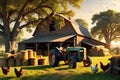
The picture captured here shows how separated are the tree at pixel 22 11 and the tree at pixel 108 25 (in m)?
31.3

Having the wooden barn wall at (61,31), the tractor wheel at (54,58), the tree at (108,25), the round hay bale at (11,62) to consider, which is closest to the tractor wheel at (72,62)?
the tractor wheel at (54,58)

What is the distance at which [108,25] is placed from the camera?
233 feet

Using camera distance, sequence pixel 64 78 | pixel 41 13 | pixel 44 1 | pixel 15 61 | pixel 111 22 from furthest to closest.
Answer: pixel 111 22, pixel 41 13, pixel 44 1, pixel 15 61, pixel 64 78

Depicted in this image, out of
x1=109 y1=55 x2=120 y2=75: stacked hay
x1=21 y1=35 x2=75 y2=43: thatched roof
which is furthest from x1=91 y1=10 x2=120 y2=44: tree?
x1=109 y1=55 x2=120 y2=75: stacked hay

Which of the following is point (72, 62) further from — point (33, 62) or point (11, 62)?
point (11, 62)

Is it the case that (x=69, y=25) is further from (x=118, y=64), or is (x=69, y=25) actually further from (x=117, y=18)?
(x=117, y=18)

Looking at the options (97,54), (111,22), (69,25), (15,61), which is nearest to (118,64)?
(15,61)

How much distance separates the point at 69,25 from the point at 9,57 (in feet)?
68.1

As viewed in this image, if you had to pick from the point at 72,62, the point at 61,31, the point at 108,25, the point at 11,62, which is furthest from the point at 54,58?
the point at 108,25

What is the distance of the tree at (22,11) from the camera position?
3623 cm

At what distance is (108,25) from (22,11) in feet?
128

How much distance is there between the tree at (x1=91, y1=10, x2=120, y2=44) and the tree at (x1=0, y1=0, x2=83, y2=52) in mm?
31273

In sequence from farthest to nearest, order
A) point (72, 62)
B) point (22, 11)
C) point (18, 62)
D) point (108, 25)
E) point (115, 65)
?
1. point (108, 25)
2. point (22, 11)
3. point (18, 62)
4. point (72, 62)
5. point (115, 65)

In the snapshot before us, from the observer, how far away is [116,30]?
72750 mm
